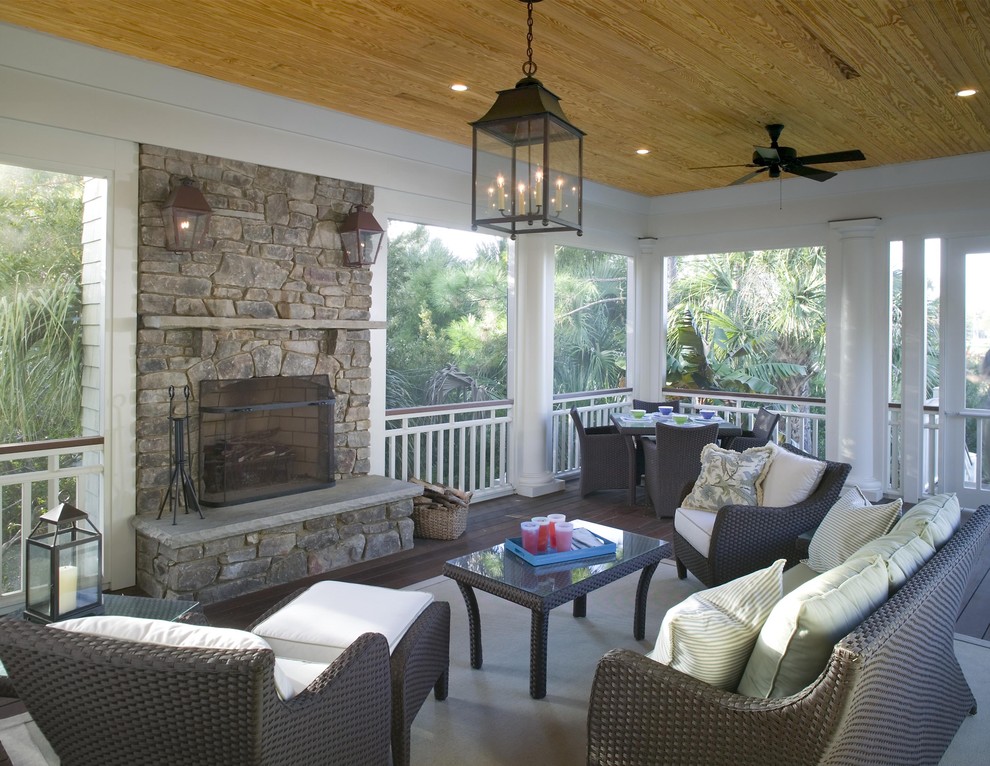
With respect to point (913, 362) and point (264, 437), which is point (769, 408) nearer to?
point (913, 362)

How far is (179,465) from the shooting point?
13.2 feet

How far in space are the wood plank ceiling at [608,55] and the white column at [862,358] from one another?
4.22ft

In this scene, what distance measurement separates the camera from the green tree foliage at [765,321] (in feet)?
31.9

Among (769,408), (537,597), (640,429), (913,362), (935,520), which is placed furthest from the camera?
(769,408)

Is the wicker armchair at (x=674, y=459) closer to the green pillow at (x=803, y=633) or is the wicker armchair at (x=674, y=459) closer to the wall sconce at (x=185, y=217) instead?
the wall sconce at (x=185, y=217)

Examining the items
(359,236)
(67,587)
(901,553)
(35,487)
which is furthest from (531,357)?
(67,587)

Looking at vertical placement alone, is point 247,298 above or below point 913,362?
above

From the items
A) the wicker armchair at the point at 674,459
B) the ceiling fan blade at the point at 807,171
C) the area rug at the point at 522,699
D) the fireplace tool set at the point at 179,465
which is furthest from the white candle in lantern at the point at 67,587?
the ceiling fan blade at the point at 807,171

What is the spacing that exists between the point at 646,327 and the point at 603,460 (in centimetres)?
206

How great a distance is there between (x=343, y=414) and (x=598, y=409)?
10.5 ft

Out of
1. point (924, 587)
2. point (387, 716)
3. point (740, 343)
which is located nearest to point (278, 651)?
point (387, 716)

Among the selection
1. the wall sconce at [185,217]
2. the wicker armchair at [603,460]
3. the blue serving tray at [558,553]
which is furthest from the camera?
Result: the wicker armchair at [603,460]

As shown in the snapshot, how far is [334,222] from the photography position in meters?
4.92

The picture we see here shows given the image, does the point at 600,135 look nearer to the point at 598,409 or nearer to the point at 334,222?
the point at 334,222
